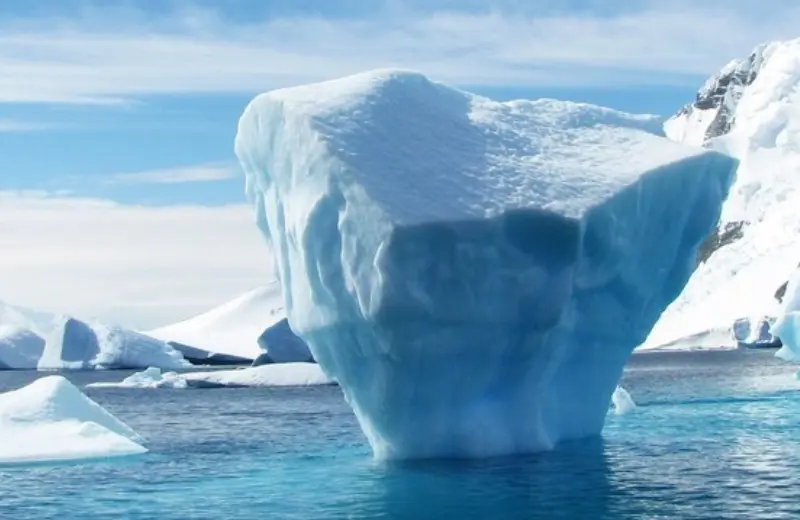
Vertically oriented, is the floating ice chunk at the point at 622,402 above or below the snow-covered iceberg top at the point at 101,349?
below

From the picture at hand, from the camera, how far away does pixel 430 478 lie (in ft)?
66.2

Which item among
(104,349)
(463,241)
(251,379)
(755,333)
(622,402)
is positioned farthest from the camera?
(755,333)

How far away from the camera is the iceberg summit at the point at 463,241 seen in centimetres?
2008

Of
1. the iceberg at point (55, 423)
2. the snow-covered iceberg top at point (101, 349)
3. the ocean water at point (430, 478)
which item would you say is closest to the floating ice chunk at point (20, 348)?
the snow-covered iceberg top at point (101, 349)

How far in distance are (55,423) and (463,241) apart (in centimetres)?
1072

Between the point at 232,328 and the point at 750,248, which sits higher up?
the point at 750,248

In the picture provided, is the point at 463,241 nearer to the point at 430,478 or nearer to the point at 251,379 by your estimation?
the point at 430,478

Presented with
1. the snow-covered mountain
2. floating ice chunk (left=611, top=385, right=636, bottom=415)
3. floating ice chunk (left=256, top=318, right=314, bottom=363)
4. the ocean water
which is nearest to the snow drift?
floating ice chunk (left=256, top=318, right=314, bottom=363)

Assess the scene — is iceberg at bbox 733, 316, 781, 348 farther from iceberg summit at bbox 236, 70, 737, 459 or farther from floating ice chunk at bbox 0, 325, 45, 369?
iceberg summit at bbox 236, 70, 737, 459

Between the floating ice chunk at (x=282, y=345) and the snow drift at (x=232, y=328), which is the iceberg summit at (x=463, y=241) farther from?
the snow drift at (x=232, y=328)

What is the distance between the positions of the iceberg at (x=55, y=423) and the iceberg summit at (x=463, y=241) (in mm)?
6026

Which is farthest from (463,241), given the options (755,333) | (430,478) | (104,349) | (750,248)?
(750,248)

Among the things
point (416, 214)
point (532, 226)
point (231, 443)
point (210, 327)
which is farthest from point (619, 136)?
point (210, 327)

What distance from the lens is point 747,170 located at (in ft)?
620
